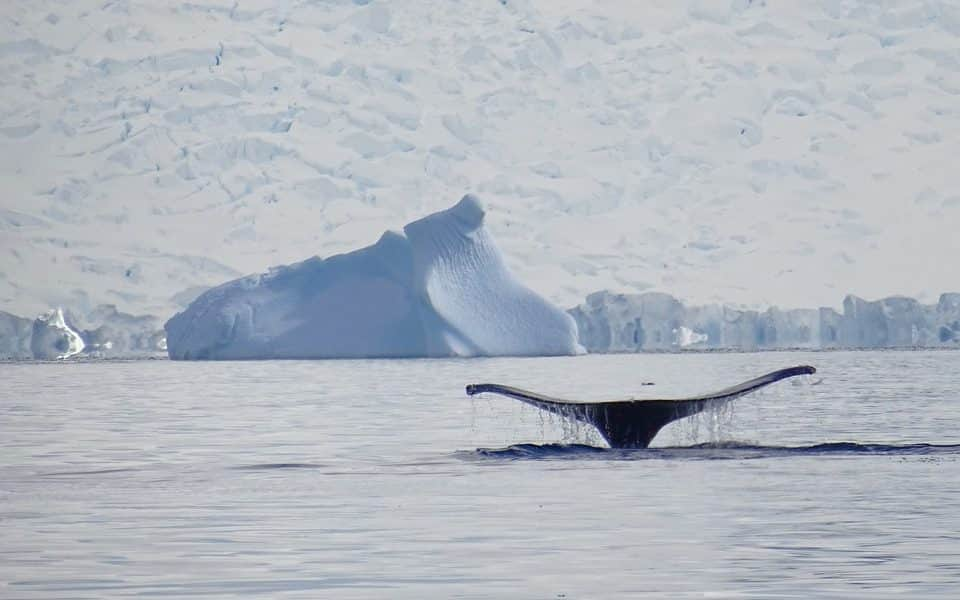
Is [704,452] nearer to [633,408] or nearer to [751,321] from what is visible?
[633,408]

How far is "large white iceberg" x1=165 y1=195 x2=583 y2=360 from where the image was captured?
8069cm

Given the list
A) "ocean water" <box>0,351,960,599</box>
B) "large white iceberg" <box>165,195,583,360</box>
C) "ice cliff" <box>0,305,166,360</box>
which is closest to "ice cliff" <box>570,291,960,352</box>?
"large white iceberg" <box>165,195,583,360</box>

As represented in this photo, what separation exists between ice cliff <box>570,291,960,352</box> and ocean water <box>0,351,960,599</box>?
66845mm

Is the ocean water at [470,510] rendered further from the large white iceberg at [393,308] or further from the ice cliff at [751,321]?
the ice cliff at [751,321]

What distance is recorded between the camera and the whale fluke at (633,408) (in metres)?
24.2

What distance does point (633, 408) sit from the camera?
2489cm

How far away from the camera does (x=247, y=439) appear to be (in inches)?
1200

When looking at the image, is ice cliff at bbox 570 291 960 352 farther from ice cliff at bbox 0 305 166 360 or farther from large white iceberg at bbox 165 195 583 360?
ice cliff at bbox 0 305 166 360

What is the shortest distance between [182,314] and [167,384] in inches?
788

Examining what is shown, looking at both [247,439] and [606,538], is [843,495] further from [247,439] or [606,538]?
[247,439]

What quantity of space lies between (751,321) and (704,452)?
83.2 meters

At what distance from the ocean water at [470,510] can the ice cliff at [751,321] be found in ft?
219

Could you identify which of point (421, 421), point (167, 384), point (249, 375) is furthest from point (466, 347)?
point (421, 421)

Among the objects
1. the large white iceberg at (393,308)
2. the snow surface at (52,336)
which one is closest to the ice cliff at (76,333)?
the snow surface at (52,336)
